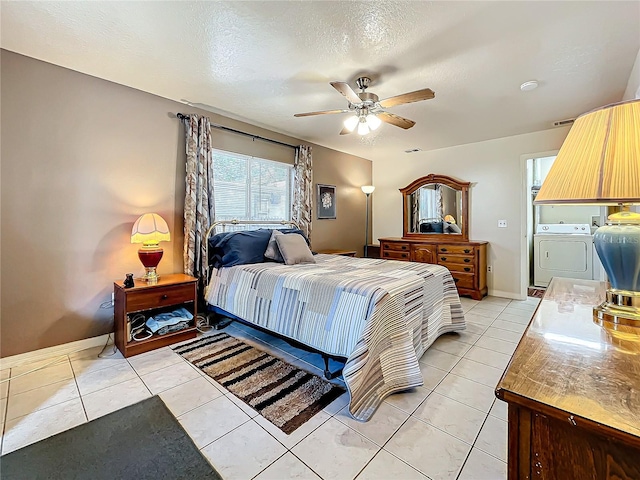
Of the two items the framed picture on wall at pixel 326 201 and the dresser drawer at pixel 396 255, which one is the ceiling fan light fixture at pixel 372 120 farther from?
the dresser drawer at pixel 396 255

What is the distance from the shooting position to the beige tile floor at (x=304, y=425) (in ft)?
4.70

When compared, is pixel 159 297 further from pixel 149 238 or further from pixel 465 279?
pixel 465 279

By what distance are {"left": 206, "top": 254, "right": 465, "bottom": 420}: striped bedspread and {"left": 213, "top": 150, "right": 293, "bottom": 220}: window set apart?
1094mm

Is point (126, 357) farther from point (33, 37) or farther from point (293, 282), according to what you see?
point (33, 37)

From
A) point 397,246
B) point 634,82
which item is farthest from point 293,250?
point 634,82

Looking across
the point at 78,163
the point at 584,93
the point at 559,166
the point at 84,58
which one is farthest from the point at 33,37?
the point at 584,93

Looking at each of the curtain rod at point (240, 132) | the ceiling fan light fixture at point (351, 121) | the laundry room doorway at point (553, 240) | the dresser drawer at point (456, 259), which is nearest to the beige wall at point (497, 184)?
the laundry room doorway at point (553, 240)

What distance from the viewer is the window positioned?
3.70m

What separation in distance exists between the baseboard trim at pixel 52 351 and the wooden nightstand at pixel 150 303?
26cm

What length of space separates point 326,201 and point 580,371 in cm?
455

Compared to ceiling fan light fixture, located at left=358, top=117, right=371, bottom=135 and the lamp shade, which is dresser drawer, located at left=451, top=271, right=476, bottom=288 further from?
the lamp shade

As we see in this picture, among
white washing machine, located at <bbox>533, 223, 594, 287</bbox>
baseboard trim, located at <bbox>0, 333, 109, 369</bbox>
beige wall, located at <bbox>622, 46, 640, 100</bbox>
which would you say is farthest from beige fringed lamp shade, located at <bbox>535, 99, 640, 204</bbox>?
white washing machine, located at <bbox>533, 223, 594, 287</bbox>

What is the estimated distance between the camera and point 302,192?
4.50 metres

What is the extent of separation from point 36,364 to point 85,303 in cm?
57
